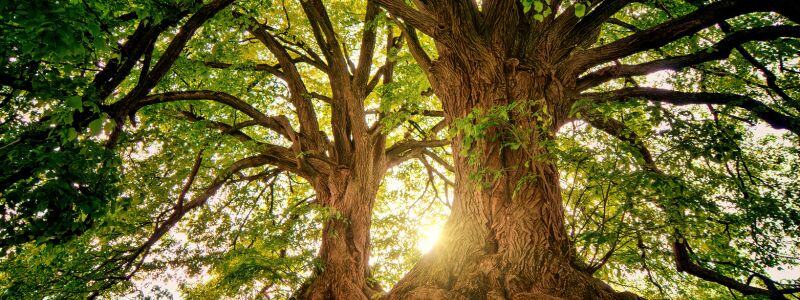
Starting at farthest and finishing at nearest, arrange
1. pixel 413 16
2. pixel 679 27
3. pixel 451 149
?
pixel 451 149, pixel 413 16, pixel 679 27

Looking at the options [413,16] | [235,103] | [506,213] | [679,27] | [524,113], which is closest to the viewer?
[524,113]

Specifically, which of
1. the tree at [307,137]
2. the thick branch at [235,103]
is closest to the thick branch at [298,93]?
the tree at [307,137]

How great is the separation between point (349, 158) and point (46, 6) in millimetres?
5418

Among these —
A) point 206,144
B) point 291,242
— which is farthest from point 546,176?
point 206,144

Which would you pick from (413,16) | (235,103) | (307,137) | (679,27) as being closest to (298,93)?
(307,137)

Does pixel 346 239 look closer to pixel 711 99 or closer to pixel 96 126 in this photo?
pixel 96 126

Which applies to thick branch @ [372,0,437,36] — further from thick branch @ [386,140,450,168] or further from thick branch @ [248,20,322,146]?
thick branch @ [386,140,450,168]

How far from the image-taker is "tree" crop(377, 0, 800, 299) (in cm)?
292

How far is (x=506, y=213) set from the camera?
3191 millimetres

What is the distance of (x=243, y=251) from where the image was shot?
18.0 feet

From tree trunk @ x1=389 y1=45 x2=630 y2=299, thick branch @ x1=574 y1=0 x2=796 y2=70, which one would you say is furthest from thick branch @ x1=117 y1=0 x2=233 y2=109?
thick branch @ x1=574 y1=0 x2=796 y2=70

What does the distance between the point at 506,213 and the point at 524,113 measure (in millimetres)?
905

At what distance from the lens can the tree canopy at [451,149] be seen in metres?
2.20

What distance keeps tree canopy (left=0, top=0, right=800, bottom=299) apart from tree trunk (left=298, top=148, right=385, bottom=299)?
33 mm
